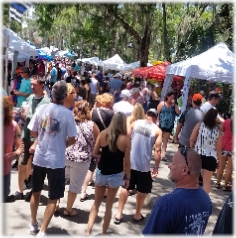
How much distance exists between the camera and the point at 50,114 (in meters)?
3.19

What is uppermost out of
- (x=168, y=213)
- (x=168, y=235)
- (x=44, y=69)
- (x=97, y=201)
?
(x=44, y=69)

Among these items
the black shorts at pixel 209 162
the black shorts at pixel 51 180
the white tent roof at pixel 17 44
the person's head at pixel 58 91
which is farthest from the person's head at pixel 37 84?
the black shorts at pixel 209 162

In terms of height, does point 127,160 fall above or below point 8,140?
below

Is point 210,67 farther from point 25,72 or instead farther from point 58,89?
point 25,72

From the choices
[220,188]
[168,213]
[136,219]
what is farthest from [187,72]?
[168,213]

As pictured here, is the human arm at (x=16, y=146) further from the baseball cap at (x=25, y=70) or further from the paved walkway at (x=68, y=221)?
the paved walkway at (x=68, y=221)

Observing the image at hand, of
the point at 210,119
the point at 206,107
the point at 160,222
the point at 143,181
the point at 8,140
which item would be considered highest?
the point at 206,107

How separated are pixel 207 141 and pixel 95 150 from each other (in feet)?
5.68

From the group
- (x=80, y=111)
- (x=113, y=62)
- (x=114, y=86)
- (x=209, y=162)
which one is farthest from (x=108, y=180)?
(x=114, y=86)

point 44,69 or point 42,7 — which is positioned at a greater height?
point 42,7

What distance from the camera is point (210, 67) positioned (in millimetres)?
6586

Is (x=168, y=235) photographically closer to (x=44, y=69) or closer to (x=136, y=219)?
(x=44, y=69)

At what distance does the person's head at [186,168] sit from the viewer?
2.11m

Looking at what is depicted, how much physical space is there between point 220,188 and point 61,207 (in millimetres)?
3038
